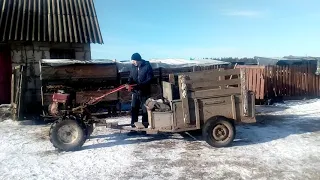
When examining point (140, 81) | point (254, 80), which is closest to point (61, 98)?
point (140, 81)

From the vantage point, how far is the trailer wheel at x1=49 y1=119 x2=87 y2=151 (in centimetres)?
623

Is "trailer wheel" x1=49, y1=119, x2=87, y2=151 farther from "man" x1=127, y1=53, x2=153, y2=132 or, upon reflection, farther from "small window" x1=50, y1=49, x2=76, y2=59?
"small window" x1=50, y1=49, x2=76, y2=59

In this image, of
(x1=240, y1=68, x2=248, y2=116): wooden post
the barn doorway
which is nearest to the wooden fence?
(x1=240, y1=68, x2=248, y2=116): wooden post

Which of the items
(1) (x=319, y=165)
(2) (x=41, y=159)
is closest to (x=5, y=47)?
(2) (x=41, y=159)

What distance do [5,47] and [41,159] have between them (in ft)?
21.9

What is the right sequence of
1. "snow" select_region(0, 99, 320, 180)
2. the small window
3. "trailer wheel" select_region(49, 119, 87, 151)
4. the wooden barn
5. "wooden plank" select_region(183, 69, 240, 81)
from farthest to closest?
the small window, the wooden barn, "wooden plank" select_region(183, 69, 240, 81), "trailer wheel" select_region(49, 119, 87, 151), "snow" select_region(0, 99, 320, 180)

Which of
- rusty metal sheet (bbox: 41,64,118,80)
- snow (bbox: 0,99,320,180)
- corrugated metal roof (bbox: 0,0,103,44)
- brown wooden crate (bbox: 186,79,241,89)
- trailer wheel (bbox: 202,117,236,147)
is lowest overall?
snow (bbox: 0,99,320,180)

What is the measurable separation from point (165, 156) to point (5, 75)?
26.5 feet

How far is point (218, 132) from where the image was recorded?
21.2 feet

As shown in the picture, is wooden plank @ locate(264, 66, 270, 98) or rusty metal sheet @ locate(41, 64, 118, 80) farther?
wooden plank @ locate(264, 66, 270, 98)

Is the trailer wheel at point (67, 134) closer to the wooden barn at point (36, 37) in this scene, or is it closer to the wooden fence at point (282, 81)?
the wooden barn at point (36, 37)

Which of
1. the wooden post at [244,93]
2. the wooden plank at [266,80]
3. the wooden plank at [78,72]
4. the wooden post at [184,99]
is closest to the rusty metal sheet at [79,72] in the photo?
the wooden plank at [78,72]

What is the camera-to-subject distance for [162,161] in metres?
5.62

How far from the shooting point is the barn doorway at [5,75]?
11062 millimetres
